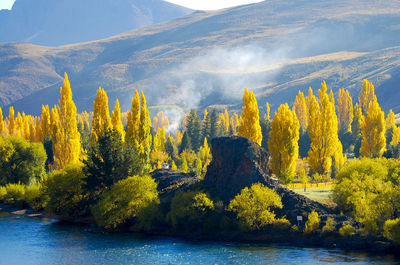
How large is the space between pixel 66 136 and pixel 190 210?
144ft

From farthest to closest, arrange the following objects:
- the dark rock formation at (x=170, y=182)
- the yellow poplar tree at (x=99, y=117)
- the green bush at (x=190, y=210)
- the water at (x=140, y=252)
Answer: the yellow poplar tree at (x=99, y=117) < the dark rock formation at (x=170, y=182) < the green bush at (x=190, y=210) < the water at (x=140, y=252)

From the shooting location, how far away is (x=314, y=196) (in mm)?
64625

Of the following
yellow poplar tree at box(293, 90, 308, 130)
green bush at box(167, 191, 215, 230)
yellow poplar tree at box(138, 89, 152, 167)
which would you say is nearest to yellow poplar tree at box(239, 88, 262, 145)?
yellow poplar tree at box(138, 89, 152, 167)

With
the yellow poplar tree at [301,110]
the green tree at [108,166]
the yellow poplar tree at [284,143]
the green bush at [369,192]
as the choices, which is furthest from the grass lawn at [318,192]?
the yellow poplar tree at [301,110]

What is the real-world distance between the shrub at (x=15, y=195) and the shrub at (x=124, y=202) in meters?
24.7

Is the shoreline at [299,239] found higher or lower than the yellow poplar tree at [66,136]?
lower

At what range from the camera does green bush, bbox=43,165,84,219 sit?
235 ft

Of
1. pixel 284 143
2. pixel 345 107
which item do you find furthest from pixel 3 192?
pixel 345 107

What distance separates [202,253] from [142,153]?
36760 mm

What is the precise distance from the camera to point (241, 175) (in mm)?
60938

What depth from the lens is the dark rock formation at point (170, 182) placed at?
6550 centimetres

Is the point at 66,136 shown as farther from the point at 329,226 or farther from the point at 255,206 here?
the point at 329,226

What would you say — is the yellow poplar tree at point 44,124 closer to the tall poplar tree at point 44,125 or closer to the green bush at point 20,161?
the tall poplar tree at point 44,125

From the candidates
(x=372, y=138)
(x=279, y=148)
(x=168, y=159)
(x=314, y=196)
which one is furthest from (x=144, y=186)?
(x=168, y=159)
